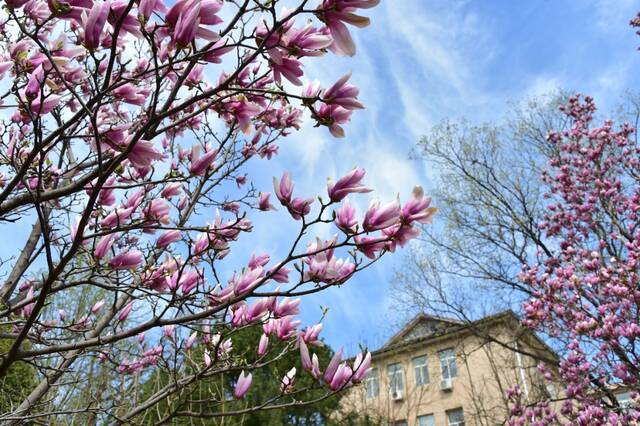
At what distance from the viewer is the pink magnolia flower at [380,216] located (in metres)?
1.46

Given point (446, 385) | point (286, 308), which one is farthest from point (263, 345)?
point (446, 385)

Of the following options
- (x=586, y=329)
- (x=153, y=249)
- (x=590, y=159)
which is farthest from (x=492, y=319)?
(x=153, y=249)

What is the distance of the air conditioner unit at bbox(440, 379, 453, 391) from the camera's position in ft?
61.3

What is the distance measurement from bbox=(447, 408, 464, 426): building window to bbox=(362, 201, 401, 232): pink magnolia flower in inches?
742

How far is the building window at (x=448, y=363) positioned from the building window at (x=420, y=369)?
0.69 meters

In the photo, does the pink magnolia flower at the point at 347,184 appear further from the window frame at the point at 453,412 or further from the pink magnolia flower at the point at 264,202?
the window frame at the point at 453,412

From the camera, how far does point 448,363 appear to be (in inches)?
738

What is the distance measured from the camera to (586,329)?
5.82m

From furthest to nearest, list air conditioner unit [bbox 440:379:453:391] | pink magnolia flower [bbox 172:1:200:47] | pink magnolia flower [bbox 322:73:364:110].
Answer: air conditioner unit [bbox 440:379:453:391], pink magnolia flower [bbox 322:73:364:110], pink magnolia flower [bbox 172:1:200:47]

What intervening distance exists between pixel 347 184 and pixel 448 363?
18.8m

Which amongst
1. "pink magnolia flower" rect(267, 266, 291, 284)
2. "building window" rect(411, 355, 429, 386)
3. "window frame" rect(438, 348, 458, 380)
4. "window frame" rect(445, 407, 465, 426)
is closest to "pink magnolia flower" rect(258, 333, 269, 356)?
"pink magnolia flower" rect(267, 266, 291, 284)

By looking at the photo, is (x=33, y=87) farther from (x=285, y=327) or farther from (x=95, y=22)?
(x=285, y=327)

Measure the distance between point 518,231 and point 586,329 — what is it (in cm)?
493

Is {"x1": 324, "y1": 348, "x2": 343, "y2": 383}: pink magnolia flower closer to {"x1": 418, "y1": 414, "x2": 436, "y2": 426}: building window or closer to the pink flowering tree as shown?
the pink flowering tree
